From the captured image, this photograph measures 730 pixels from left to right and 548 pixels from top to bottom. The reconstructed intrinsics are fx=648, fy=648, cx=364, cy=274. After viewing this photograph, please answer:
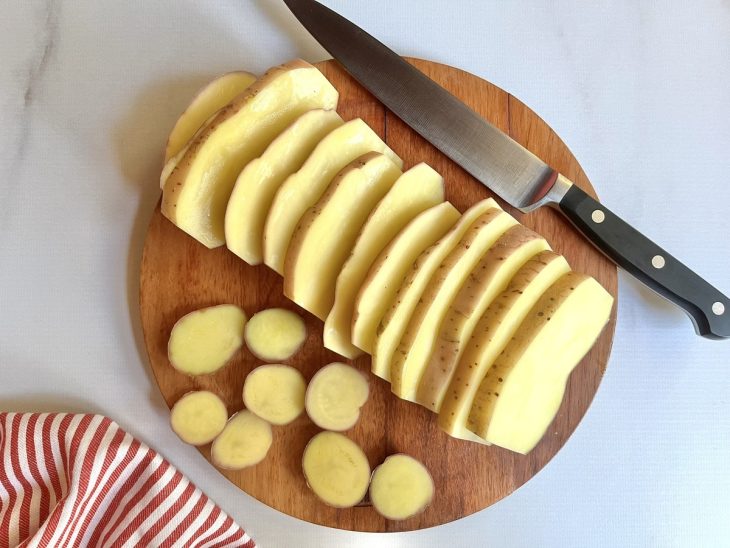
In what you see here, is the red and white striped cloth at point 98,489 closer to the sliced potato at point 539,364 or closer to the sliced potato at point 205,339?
the sliced potato at point 205,339

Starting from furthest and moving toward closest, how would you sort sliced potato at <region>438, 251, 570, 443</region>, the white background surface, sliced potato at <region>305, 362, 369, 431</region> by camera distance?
the white background surface < sliced potato at <region>305, 362, 369, 431</region> < sliced potato at <region>438, 251, 570, 443</region>

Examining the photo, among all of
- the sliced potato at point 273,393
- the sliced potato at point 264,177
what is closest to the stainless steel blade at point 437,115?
the sliced potato at point 264,177

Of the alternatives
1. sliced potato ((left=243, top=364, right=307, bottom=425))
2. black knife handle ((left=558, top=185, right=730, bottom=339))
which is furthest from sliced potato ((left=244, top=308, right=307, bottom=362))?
black knife handle ((left=558, top=185, right=730, bottom=339))

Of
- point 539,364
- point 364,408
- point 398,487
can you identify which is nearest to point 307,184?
point 364,408

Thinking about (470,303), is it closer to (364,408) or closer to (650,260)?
(364,408)

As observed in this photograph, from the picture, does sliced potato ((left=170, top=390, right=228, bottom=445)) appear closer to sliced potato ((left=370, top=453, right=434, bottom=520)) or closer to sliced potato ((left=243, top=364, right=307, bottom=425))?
sliced potato ((left=243, top=364, right=307, bottom=425))

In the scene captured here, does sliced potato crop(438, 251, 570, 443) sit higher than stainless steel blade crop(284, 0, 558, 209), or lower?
lower
